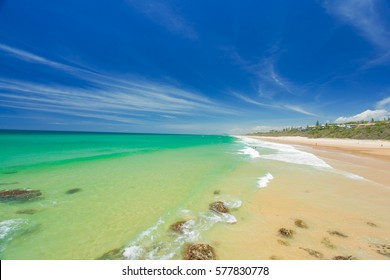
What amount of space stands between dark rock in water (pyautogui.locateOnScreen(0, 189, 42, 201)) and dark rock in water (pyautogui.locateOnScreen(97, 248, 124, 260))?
647 centimetres

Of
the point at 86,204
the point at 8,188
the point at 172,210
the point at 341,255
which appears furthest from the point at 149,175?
the point at 341,255

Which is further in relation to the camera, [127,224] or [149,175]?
A: [149,175]

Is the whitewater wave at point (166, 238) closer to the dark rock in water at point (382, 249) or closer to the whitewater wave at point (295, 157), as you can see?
the dark rock in water at point (382, 249)

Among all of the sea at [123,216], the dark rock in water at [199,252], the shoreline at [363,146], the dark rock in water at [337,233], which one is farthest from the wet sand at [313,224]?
the shoreline at [363,146]

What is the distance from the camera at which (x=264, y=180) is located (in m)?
11.8

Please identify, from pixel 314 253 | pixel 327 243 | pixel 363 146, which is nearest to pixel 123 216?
pixel 314 253

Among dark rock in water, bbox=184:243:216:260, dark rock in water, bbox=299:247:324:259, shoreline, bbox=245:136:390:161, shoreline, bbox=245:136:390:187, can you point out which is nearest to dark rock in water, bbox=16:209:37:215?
dark rock in water, bbox=184:243:216:260

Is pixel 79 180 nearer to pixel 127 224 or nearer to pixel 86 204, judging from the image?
pixel 86 204

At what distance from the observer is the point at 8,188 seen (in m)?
10.1

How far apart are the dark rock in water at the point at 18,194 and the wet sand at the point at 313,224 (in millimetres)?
8909

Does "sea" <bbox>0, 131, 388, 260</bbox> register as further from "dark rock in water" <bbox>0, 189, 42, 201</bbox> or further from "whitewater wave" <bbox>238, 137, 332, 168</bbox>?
"whitewater wave" <bbox>238, 137, 332, 168</bbox>

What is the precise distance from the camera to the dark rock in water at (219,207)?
7317 mm

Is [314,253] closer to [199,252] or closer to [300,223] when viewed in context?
[300,223]

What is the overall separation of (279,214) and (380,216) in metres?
3.42
